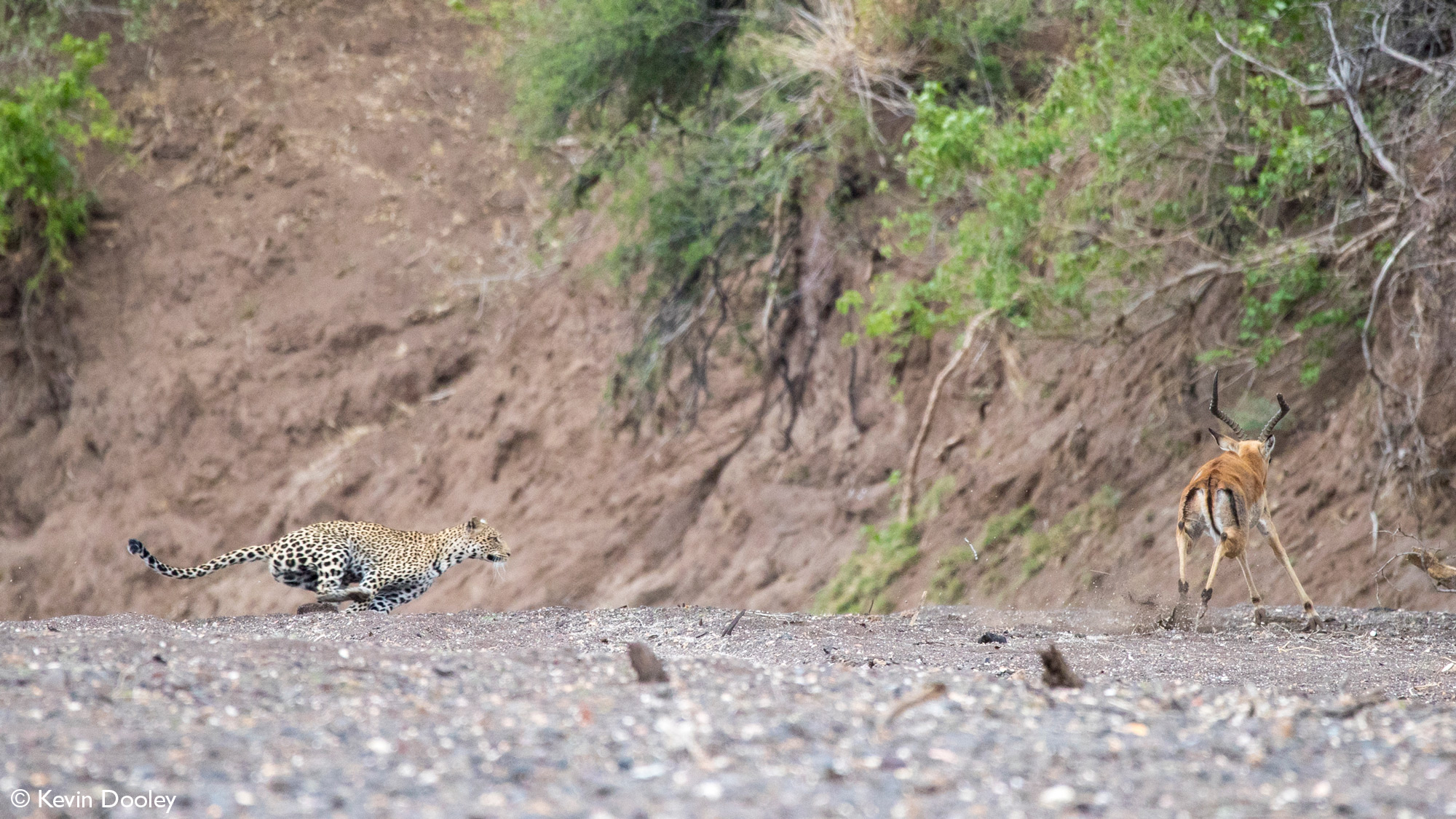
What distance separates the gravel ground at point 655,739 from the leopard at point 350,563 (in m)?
4.56

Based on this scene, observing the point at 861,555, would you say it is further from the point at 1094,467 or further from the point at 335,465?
the point at 335,465

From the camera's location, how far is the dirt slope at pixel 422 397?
15195mm

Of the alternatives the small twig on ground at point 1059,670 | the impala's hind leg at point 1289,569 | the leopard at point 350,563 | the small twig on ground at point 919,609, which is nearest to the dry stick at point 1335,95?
the impala's hind leg at point 1289,569

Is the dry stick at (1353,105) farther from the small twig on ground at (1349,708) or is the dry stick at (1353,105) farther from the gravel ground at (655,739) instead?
the small twig on ground at (1349,708)

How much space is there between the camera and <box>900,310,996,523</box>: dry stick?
45.2 ft

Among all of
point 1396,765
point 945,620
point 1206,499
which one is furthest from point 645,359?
point 1396,765

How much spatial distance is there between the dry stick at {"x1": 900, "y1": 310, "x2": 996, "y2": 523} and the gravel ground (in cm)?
716

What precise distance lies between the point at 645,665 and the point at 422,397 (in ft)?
55.6

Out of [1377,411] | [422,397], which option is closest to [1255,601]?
[1377,411]

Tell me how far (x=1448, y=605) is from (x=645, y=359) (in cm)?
1034

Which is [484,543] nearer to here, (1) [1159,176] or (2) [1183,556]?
(2) [1183,556]

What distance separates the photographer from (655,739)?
14.0 feet

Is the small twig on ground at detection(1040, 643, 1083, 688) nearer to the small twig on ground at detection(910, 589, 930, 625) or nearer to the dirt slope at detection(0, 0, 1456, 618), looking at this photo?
the small twig on ground at detection(910, 589, 930, 625)

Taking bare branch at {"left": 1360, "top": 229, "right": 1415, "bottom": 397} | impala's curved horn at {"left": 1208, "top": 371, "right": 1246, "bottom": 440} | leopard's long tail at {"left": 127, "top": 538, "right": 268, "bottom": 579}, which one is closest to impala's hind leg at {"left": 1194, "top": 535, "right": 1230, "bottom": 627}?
impala's curved horn at {"left": 1208, "top": 371, "right": 1246, "bottom": 440}
